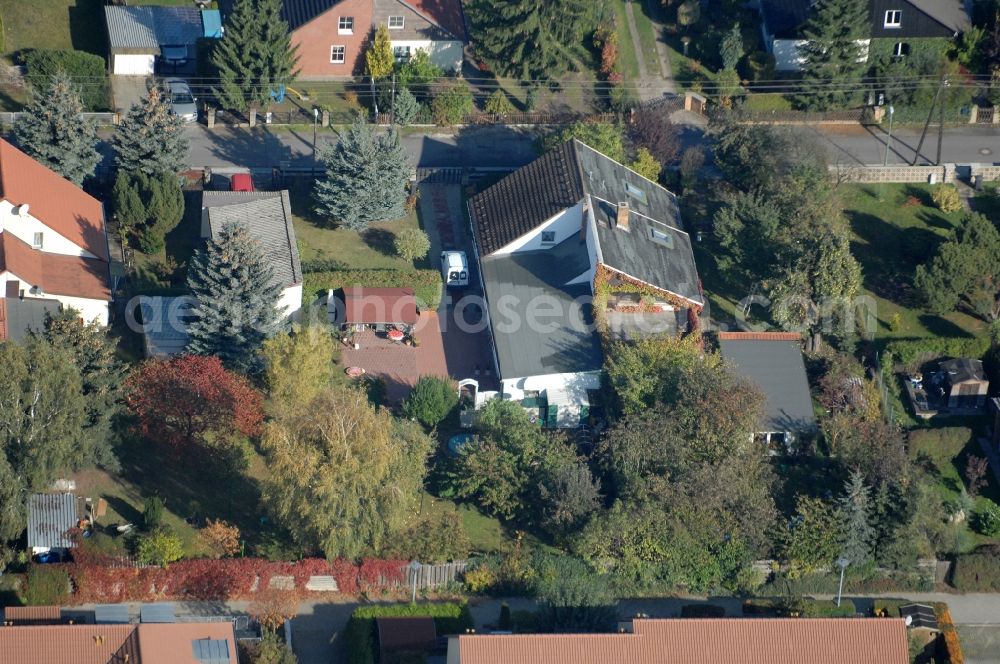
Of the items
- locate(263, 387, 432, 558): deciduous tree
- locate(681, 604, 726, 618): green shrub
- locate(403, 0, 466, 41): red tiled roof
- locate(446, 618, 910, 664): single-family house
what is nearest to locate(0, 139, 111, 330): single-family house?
locate(263, 387, 432, 558): deciduous tree

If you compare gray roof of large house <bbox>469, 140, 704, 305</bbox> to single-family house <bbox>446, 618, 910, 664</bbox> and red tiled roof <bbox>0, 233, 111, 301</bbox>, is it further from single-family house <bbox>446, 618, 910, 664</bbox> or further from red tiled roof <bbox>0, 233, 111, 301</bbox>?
single-family house <bbox>446, 618, 910, 664</bbox>

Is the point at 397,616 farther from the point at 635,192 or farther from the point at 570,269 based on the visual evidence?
the point at 635,192

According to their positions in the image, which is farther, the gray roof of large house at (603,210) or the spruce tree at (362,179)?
the spruce tree at (362,179)

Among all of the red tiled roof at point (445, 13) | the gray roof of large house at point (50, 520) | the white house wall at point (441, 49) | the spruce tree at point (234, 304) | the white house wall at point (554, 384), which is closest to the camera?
the gray roof of large house at point (50, 520)

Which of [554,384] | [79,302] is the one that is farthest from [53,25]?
[554,384]

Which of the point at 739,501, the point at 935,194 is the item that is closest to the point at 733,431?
the point at 739,501

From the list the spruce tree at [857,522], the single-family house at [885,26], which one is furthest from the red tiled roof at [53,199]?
the single-family house at [885,26]

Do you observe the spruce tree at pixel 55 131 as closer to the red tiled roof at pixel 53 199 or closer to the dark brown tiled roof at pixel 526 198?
the red tiled roof at pixel 53 199
